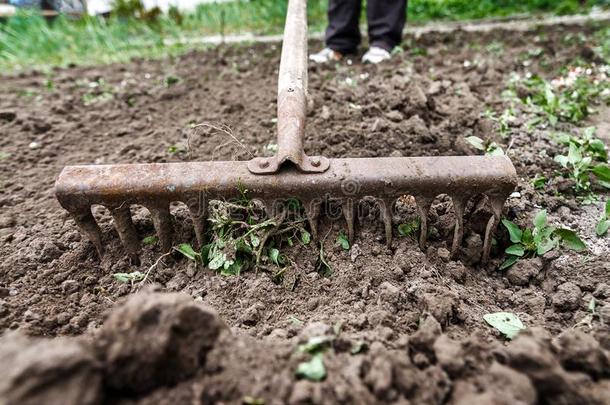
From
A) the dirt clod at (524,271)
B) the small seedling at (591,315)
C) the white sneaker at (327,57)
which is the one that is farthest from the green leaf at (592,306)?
the white sneaker at (327,57)

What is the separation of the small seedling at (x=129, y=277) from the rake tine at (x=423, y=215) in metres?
1.07

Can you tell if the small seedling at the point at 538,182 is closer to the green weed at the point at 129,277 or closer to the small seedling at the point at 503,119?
the small seedling at the point at 503,119

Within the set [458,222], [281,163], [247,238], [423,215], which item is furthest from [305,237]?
[458,222]

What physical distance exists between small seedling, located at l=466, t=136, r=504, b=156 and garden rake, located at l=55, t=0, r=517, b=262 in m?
0.46

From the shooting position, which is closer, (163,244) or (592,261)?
(592,261)

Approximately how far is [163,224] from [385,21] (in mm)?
2800

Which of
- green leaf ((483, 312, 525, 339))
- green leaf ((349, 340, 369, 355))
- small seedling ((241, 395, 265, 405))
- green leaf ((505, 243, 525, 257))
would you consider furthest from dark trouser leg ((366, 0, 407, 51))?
small seedling ((241, 395, 265, 405))

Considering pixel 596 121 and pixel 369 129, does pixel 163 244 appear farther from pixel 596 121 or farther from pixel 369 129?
pixel 596 121

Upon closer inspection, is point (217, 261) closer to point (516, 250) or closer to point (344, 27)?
point (516, 250)

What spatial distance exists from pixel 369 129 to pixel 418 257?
88cm

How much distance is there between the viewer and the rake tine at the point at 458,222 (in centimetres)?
167

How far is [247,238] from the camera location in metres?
1.76

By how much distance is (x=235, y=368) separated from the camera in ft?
3.35

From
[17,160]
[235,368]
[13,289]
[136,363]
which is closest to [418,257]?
[235,368]
